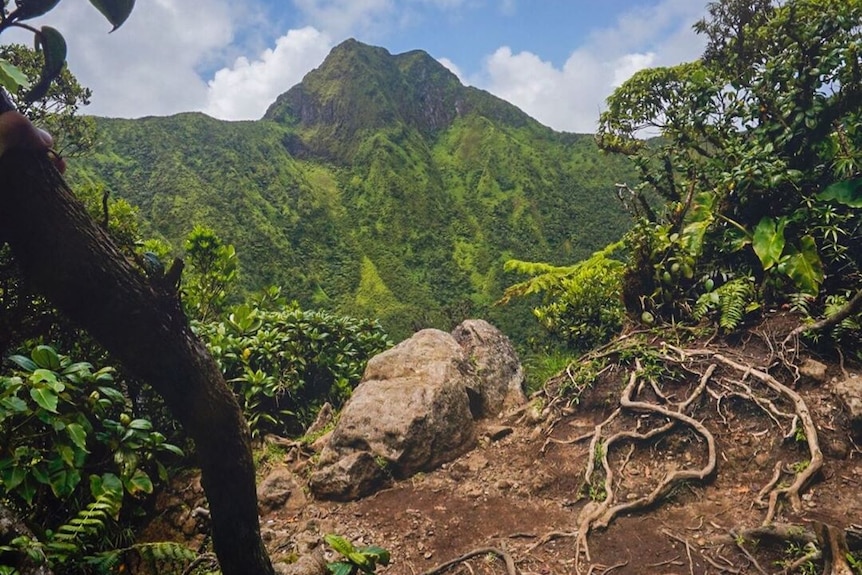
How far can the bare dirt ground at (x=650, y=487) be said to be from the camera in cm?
376

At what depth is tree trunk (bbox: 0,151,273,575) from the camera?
4.95 ft

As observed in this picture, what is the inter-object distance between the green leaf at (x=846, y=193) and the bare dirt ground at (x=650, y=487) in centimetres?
158

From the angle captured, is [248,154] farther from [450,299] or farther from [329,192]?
[450,299]

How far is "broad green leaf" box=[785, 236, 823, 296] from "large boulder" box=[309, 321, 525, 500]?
3932mm

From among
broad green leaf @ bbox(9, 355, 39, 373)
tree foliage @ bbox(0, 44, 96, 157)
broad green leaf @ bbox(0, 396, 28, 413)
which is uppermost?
tree foliage @ bbox(0, 44, 96, 157)

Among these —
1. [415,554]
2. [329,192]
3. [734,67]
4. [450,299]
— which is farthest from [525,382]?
[329,192]

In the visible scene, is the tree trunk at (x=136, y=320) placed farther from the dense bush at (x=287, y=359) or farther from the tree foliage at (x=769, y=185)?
the tree foliage at (x=769, y=185)

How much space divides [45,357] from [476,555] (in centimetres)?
347

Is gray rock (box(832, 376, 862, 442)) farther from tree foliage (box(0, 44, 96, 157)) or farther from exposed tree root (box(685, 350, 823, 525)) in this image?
tree foliage (box(0, 44, 96, 157))

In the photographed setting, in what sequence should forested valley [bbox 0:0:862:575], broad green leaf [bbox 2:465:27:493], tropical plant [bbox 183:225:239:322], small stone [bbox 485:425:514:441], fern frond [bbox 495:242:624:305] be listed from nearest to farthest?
forested valley [bbox 0:0:862:575] < broad green leaf [bbox 2:465:27:493] < small stone [bbox 485:425:514:441] < tropical plant [bbox 183:225:239:322] < fern frond [bbox 495:242:624:305]

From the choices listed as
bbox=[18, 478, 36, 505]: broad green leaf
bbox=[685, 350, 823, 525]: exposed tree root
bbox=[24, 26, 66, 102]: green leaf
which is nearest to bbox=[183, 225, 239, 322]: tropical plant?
bbox=[18, 478, 36, 505]: broad green leaf

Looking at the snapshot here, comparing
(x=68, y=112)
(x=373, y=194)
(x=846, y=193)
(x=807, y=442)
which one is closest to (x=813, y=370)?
(x=807, y=442)

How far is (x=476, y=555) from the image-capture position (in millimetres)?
4145

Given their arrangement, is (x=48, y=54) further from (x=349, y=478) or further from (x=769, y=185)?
(x=769, y=185)
